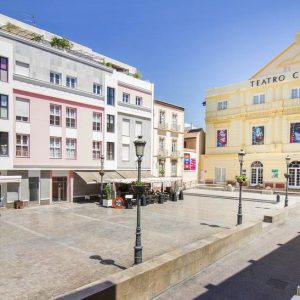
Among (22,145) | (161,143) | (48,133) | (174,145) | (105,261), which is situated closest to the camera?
(105,261)

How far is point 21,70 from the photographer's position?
→ 70.8ft

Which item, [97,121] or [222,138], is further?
[222,138]

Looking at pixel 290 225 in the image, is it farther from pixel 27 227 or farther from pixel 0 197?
pixel 0 197

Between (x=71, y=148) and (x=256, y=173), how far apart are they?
26.8 m

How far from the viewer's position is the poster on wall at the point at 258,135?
38812mm

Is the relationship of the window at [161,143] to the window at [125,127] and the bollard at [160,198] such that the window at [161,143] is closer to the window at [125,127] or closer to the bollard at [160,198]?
the window at [125,127]

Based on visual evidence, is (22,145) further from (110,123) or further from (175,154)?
(175,154)

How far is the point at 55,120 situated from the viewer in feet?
78.4

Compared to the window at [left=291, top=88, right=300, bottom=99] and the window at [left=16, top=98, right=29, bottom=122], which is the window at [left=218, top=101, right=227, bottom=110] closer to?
the window at [left=291, top=88, right=300, bottom=99]

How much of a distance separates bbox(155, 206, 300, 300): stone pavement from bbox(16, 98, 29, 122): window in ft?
60.2

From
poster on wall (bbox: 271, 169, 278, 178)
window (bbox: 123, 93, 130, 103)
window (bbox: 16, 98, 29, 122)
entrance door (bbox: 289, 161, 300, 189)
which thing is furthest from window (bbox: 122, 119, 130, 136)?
entrance door (bbox: 289, 161, 300, 189)

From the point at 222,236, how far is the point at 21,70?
19.5 m

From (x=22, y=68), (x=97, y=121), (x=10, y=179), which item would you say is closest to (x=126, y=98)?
(x=97, y=121)

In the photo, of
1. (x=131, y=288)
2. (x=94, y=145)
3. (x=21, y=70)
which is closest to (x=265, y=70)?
(x=94, y=145)
